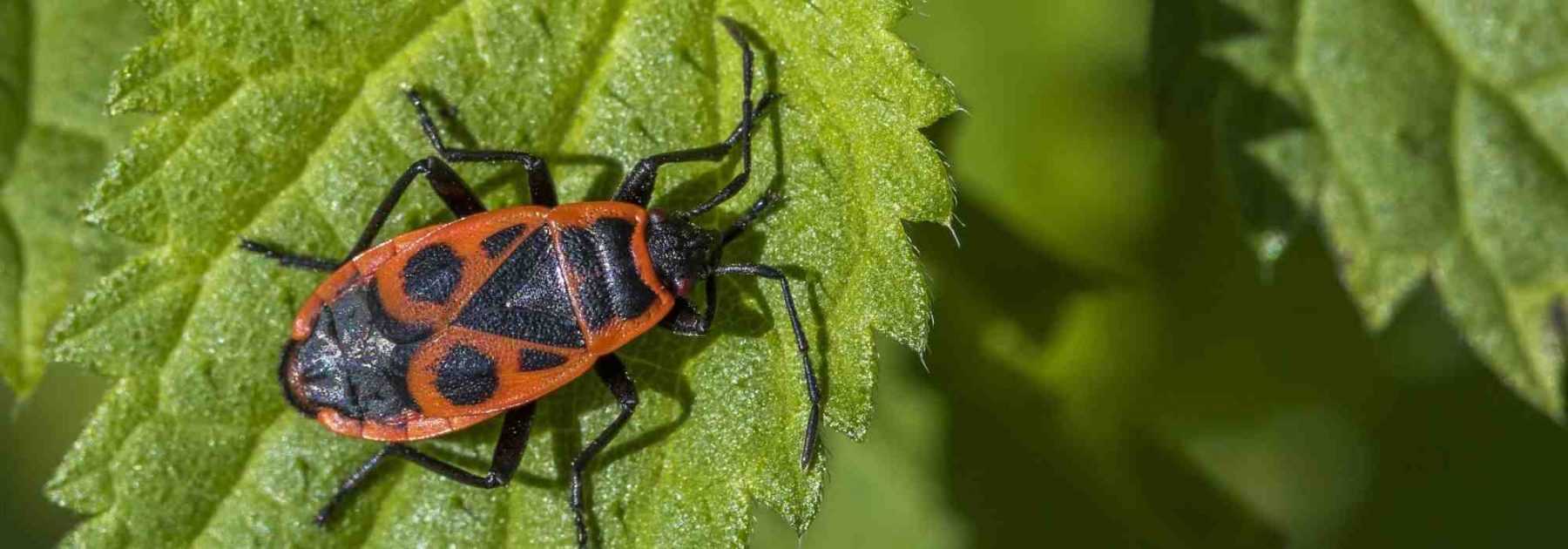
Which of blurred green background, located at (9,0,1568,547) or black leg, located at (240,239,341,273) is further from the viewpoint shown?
blurred green background, located at (9,0,1568,547)

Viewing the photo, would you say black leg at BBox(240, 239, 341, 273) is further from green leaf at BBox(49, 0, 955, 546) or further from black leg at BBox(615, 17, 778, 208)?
black leg at BBox(615, 17, 778, 208)

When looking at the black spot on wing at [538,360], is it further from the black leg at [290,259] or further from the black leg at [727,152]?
the black leg at [290,259]

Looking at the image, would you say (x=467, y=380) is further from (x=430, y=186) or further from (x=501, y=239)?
(x=430, y=186)

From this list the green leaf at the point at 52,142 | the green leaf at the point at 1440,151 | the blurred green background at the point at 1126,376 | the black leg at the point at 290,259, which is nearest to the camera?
the black leg at the point at 290,259

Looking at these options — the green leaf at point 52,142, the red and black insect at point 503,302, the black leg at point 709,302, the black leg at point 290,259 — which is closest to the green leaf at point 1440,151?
the black leg at point 709,302

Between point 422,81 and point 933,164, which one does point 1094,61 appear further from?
point 422,81

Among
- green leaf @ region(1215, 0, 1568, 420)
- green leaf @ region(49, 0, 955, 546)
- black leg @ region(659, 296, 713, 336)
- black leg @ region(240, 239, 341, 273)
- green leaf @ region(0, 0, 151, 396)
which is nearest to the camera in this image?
green leaf @ region(49, 0, 955, 546)

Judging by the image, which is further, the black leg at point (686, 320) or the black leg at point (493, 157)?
the black leg at point (686, 320)

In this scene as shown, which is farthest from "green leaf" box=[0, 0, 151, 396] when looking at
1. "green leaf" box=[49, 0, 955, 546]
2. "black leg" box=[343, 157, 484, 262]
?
"black leg" box=[343, 157, 484, 262]
